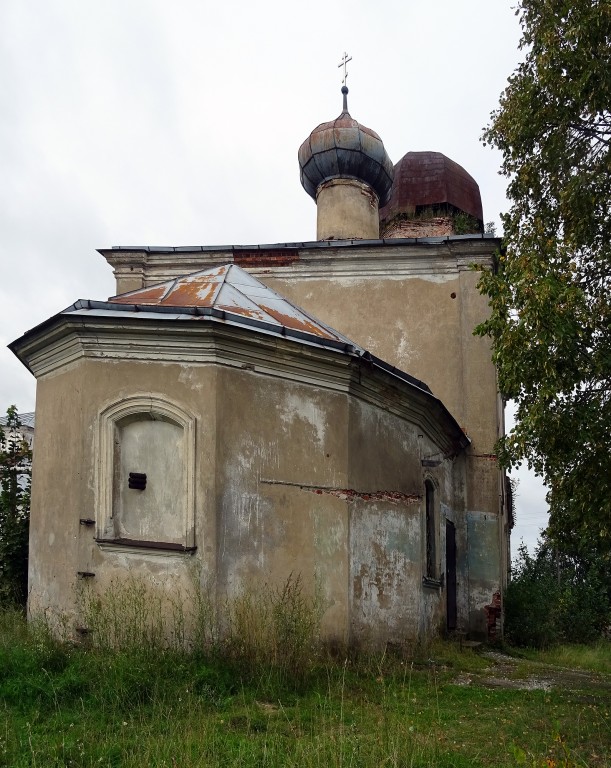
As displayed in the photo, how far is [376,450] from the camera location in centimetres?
976

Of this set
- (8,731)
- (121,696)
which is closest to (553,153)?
(121,696)

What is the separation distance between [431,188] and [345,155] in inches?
155

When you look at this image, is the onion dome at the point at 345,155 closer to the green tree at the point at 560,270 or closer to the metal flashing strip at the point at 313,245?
the metal flashing strip at the point at 313,245

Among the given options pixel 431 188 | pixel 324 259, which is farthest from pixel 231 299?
pixel 431 188

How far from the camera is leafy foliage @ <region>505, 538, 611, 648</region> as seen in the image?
13.2m

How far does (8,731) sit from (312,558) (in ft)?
12.7

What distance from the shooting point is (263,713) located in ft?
20.1

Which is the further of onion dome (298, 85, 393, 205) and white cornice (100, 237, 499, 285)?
onion dome (298, 85, 393, 205)

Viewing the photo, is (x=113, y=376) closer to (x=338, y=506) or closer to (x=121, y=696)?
(x=338, y=506)

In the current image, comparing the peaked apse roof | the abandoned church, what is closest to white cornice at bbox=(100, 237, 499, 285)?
the abandoned church

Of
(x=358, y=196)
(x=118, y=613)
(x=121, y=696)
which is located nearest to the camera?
(x=121, y=696)

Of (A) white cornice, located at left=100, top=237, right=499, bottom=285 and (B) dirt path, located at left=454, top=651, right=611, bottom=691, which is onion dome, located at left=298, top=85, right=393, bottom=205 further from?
(B) dirt path, located at left=454, top=651, right=611, bottom=691

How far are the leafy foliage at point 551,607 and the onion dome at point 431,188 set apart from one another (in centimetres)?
833

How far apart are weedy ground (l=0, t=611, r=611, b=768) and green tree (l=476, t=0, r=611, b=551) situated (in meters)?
1.75
